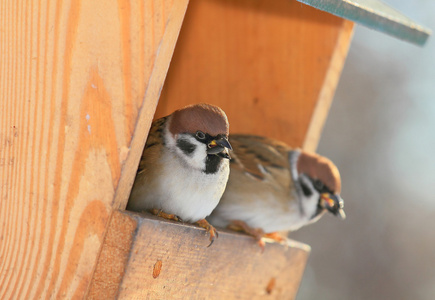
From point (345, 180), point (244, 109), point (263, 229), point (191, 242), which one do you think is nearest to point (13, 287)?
point (191, 242)

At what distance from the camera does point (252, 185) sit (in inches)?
116

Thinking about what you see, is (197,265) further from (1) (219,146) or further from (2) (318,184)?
(2) (318,184)

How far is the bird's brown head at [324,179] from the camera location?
2.98 meters

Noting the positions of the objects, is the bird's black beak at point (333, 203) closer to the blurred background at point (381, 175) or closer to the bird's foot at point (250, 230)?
the bird's foot at point (250, 230)

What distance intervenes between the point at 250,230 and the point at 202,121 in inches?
26.7

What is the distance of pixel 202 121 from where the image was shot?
2260mm

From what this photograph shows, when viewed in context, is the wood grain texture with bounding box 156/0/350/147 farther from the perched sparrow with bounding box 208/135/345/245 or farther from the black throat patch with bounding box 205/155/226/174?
the black throat patch with bounding box 205/155/226/174

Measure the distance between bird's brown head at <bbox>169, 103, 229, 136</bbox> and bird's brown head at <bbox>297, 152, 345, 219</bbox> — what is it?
0.88 meters

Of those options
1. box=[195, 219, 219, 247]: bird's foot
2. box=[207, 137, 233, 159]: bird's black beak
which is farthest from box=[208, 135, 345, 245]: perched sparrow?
box=[207, 137, 233, 159]: bird's black beak

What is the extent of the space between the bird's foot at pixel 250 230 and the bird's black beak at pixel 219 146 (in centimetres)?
48

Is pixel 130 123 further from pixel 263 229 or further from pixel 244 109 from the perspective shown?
pixel 244 109

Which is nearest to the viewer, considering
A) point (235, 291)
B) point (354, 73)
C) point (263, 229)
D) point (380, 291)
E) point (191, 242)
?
point (191, 242)

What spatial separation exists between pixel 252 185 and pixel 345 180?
3.13 meters

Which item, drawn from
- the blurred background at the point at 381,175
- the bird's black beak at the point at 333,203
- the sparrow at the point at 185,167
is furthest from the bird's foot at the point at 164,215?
the blurred background at the point at 381,175
